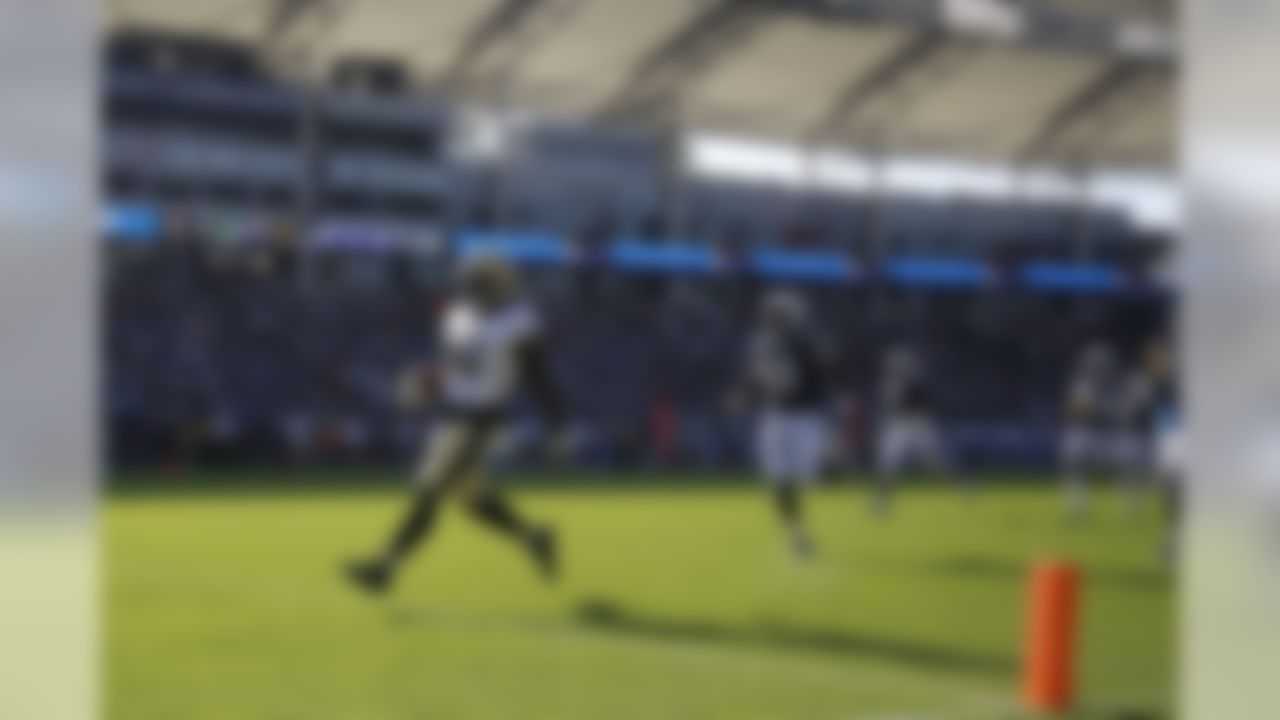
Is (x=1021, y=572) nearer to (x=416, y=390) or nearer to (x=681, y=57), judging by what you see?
(x=416, y=390)

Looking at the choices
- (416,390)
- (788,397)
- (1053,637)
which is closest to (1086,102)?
(788,397)

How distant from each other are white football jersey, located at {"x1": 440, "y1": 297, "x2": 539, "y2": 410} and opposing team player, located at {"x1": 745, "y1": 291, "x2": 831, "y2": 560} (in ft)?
8.99

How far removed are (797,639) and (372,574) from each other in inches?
91.5

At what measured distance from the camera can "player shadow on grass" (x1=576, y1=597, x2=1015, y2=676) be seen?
727 centimetres

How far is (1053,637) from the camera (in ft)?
19.3

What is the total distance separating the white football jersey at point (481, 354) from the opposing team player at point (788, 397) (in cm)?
274

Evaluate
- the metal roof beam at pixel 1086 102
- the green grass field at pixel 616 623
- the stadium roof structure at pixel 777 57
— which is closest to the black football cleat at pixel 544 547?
the green grass field at pixel 616 623

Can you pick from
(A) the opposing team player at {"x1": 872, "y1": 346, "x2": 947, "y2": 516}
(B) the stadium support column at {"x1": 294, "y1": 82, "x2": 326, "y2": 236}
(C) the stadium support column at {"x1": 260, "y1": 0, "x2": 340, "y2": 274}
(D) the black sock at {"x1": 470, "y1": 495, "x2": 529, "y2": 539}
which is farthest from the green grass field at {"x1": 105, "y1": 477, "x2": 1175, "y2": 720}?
(B) the stadium support column at {"x1": 294, "y1": 82, "x2": 326, "y2": 236}

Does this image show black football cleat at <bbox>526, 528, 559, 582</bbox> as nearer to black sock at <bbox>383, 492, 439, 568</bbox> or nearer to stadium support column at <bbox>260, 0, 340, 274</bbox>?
black sock at <bbox>383, 492, 439, 568</bbox>

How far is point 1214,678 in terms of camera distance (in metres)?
2.00

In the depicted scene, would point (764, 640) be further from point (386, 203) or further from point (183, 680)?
point (386, 203)

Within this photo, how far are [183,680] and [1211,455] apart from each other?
5.23m

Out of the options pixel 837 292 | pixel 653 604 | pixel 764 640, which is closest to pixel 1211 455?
pixel 764 640

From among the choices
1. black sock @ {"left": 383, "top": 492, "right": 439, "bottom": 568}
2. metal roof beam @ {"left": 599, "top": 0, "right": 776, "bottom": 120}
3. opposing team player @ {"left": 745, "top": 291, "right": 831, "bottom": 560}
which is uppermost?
metal roof beam @ {"left": 599, "top": 0, "right": 776, "bottom": 120}
